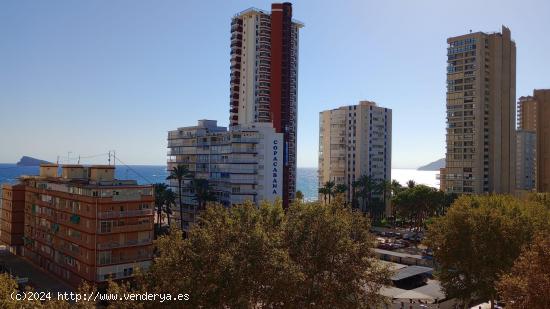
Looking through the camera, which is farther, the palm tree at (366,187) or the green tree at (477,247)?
the palm tree at (366,187)

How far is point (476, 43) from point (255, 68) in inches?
2527

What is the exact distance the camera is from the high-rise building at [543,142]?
14962 centimetres

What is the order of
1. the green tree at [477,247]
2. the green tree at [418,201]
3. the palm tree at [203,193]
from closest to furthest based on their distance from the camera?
the green tree at [477,247], the palm tree at [203,193], the green tree at [418,201]

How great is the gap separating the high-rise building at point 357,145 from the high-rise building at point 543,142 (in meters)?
50.0

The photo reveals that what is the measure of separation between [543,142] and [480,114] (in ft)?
139

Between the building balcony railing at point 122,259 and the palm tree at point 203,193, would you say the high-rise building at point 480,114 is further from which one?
the building balcony railing at point 122,259

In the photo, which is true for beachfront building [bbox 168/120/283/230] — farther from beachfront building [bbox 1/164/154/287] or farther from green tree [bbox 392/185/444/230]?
green tree [bbox 392/185/444/230]

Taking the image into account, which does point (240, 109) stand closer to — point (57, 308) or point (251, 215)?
point (251, 215)

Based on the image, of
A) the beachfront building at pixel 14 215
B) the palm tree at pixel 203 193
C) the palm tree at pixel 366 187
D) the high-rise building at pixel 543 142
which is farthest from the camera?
the high-rise building at pixel 543 142

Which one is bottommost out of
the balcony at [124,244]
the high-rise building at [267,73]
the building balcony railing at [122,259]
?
the building balcony railing at [122,259]

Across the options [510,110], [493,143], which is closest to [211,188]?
[493,143]

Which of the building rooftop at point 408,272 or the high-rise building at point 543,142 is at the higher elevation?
the high-rise building at point 543,142

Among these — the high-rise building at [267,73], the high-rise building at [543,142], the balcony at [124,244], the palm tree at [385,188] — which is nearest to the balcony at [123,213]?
the balcony at [124,244]

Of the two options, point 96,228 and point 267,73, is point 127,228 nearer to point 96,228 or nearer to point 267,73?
point 96,228
